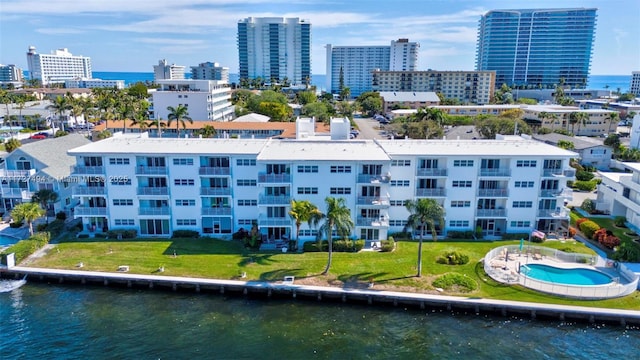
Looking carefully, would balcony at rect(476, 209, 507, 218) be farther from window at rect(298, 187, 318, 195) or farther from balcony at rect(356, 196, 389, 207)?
window at rect(298, 187, 318, 195)

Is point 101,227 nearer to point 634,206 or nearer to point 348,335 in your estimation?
point 348,335

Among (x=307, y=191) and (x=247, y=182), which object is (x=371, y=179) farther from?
(x=247, y=182)

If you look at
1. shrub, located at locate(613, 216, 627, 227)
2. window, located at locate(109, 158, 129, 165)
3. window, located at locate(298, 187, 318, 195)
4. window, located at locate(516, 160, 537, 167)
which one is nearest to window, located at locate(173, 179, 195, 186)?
window, located at locate(109, 158, 129, 165)

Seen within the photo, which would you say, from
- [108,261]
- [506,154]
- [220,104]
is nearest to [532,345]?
[506,154]

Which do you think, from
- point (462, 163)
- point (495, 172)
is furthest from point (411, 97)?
point (462, 163)

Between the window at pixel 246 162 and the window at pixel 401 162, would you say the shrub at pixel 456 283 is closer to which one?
the window at pixel 401 162
